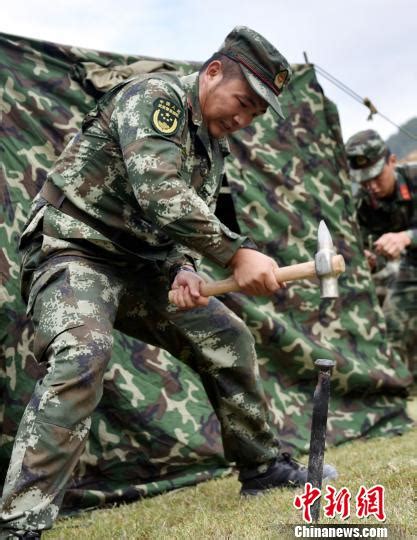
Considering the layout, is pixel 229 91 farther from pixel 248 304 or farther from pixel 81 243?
pixel 248 304

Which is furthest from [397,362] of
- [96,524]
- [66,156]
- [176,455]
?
[66,156]

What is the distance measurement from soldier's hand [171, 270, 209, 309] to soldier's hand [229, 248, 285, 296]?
18 cm

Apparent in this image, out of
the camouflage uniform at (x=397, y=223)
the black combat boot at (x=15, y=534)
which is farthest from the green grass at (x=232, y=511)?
the camouflage uniform at (x=397, y=223)

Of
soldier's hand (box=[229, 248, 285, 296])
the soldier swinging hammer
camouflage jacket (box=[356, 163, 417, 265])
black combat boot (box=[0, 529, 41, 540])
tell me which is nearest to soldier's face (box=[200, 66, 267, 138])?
the soldier swinging hammer

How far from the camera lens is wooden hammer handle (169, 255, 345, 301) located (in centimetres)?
230

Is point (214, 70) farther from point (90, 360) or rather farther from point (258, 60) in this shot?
point (90, 360)

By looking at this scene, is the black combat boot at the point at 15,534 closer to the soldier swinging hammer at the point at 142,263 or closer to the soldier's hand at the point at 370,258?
the soldier swinging hammer at the point at 142,263

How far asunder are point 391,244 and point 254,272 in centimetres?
236

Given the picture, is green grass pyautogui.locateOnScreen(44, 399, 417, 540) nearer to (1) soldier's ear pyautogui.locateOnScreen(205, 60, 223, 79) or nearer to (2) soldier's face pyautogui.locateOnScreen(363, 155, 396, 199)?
(1) soldier's ear pyautogui.locateOnScreen(205, 60, 223, 79)

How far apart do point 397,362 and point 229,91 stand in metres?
2.89

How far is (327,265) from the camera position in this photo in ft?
7.51

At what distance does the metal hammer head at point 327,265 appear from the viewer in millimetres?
2291

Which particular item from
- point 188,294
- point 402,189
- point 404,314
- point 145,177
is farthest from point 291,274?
Answer: point 404,314

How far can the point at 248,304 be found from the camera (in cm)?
433
